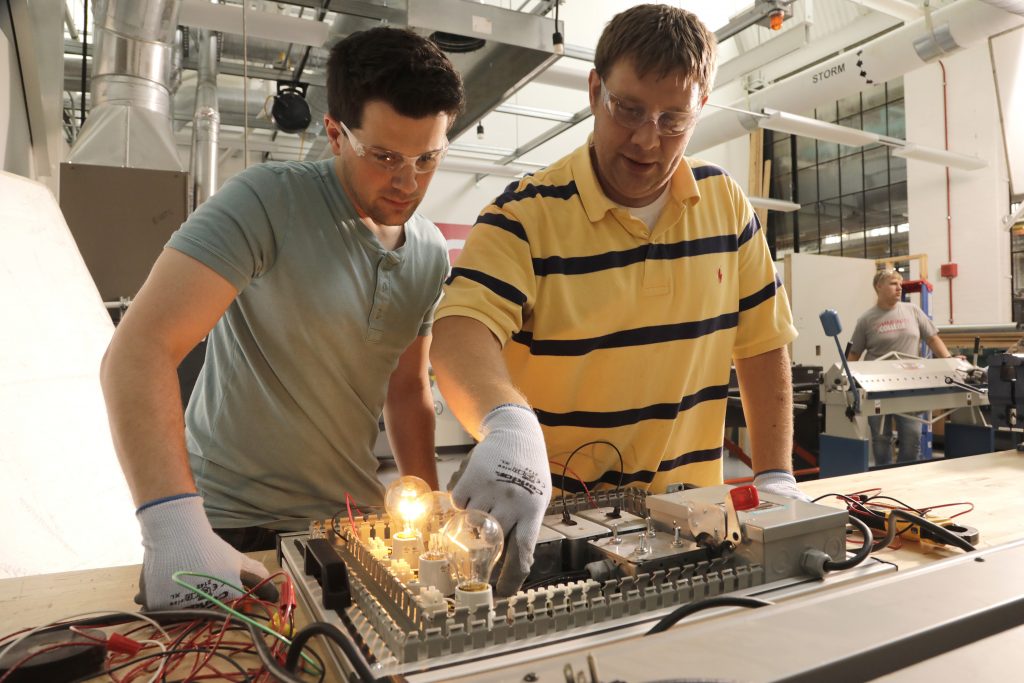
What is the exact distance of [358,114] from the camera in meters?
1.15

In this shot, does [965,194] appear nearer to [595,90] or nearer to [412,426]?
[595,90]

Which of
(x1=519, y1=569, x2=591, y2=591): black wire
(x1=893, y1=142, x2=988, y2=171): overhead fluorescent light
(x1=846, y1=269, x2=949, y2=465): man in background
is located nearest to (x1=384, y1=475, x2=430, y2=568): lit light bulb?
(x1=519, y1=569, x2=591, y2=591): black wire

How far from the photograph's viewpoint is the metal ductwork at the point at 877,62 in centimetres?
393

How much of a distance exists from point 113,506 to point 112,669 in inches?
44.5

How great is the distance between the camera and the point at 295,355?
3.83 ft

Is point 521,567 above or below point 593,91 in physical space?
below

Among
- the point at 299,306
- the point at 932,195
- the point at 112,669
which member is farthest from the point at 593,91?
the point at 932,195

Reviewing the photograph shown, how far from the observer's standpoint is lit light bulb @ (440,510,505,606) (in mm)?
669

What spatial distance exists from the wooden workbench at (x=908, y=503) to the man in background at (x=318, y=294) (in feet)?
0.84

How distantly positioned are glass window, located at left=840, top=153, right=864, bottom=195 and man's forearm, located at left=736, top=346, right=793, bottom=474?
7.95 meters

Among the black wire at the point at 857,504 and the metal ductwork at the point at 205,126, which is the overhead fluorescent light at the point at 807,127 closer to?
the metal ductwork at the point at 205,126

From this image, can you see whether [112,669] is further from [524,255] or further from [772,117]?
[772,117]

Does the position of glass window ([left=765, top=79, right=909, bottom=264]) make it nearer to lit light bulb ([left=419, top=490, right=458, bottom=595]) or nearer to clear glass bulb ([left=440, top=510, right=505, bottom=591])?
lit light bulb ([left=419, top=490, right=458, bottom=595])

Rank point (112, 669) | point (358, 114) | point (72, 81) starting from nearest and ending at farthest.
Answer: point (112, 669) → point (358, 114) → point (72, 81)
